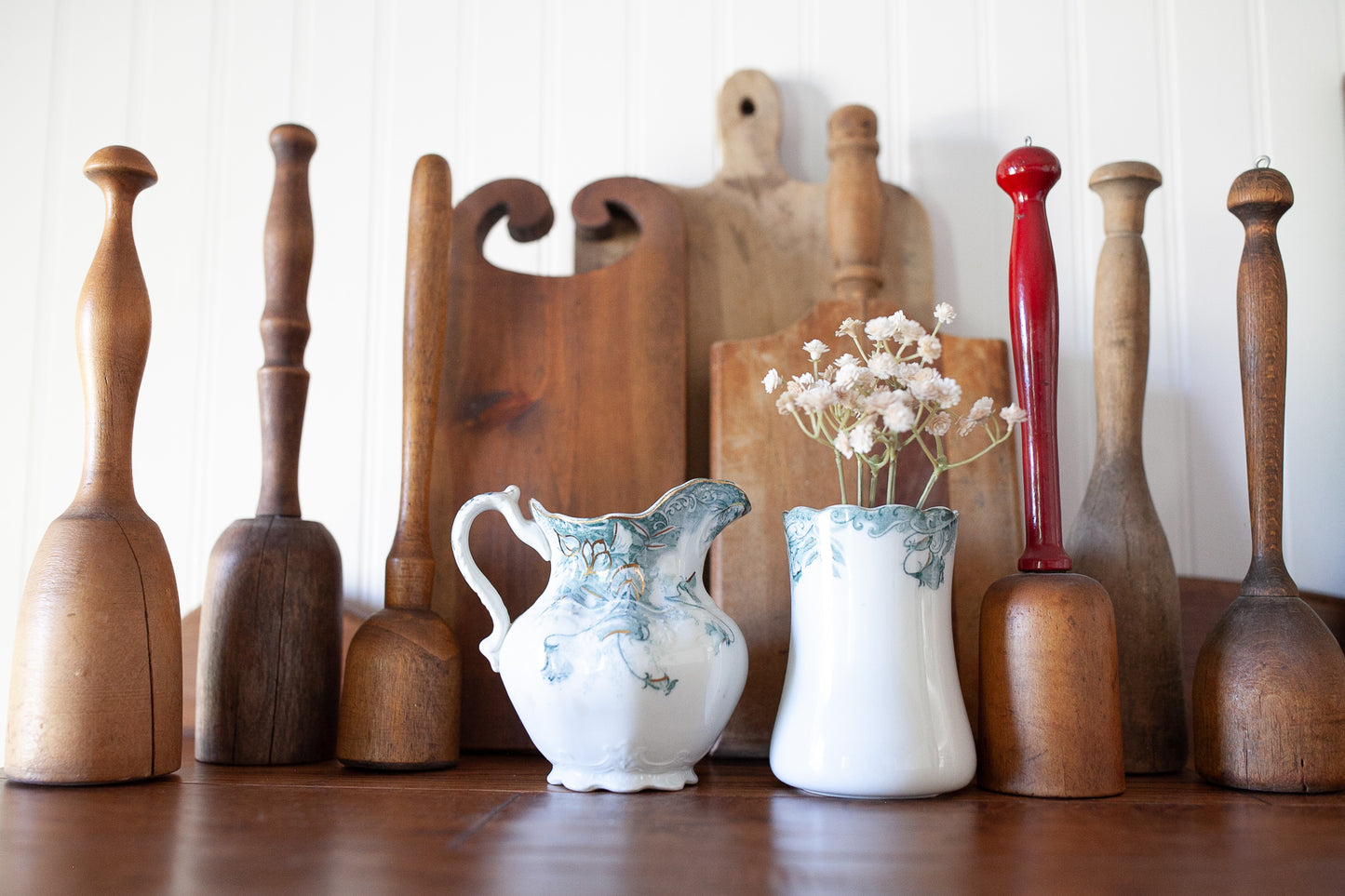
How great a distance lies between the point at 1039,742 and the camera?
623 mm

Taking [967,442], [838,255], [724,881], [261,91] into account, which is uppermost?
[261,91]

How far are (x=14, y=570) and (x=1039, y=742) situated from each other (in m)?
0.87

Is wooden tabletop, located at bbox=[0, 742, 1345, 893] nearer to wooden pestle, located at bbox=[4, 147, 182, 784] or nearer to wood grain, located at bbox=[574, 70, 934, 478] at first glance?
wooden pestle, located at bbox=[4, 147, 182, 784]

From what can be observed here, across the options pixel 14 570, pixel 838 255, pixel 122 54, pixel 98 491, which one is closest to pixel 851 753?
pixel 838 255

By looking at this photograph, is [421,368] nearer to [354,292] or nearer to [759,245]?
[354,292]

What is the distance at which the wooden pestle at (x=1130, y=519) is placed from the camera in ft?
2.37

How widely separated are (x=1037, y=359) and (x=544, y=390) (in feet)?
1.26

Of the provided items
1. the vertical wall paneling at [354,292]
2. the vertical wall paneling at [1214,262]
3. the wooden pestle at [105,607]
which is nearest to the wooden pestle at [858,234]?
the vertical wall paneling at [1214,262]

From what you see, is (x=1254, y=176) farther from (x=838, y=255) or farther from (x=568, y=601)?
(x=568, y=601)

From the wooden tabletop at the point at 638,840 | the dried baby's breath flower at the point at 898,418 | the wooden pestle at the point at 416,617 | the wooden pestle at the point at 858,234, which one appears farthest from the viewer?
the wooden pestle at the point at 858,234

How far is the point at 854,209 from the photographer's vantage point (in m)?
0.82

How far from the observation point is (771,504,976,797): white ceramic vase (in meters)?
0.61

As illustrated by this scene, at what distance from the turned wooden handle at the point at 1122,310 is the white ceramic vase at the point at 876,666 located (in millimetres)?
202

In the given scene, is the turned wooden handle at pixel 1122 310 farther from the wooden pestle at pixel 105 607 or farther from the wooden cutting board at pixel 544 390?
the wooden pestle at pixel 105 607
